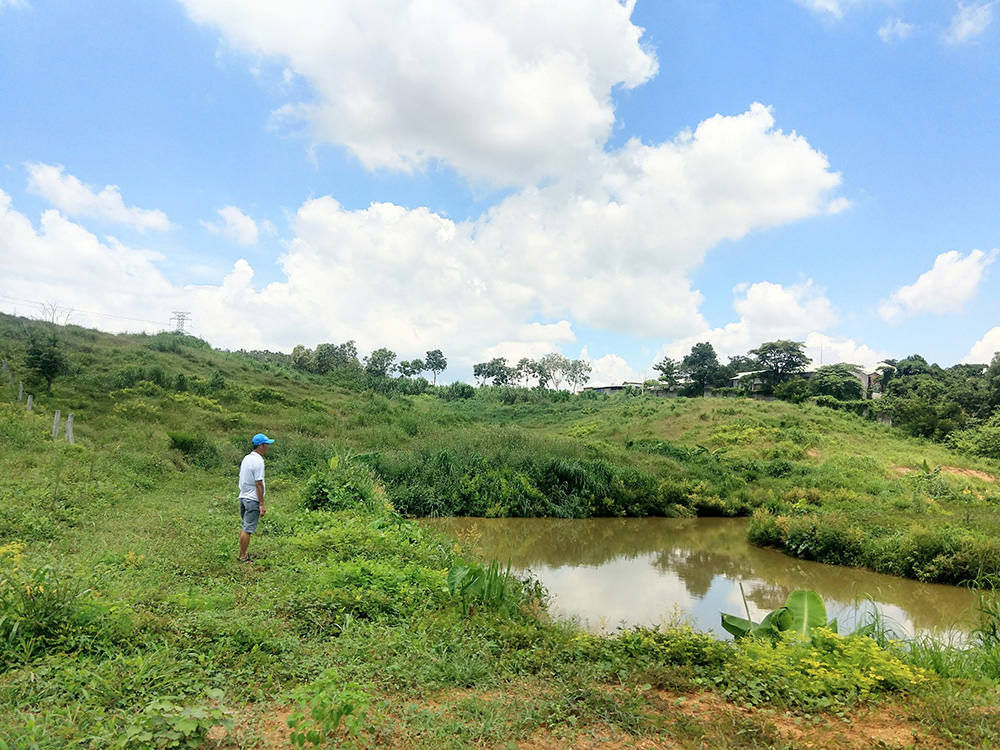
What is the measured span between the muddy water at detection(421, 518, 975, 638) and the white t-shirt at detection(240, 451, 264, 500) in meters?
4.36

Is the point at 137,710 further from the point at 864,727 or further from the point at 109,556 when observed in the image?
the point at 864,727

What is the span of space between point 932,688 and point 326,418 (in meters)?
24.7

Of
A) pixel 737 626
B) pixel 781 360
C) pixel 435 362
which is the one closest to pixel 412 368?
pixel 435 362

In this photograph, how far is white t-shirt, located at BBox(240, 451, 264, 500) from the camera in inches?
282

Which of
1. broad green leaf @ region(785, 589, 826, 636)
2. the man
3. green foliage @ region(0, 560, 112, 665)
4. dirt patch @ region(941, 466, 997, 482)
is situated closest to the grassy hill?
green foliage @ region(0, 560, 112, 665)

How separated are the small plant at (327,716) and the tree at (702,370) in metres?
51.5

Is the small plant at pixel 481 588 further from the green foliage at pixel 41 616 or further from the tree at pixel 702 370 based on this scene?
the tree at pixel 702 370

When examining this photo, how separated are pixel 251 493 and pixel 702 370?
5086cm

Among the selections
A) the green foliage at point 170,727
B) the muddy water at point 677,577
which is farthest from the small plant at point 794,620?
the green foliage at point 170,727

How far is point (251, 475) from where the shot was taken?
719cm

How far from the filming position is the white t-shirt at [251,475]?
23.5 feet

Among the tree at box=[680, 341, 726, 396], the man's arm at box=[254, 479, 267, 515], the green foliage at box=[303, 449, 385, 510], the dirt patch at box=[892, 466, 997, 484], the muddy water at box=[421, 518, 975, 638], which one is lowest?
the muddy water at box=[421, 518, 975, 638]

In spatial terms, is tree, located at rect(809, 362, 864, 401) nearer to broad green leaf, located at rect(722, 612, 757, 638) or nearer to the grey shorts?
broad green leaf, located at rect(722, 612, 757, 638)

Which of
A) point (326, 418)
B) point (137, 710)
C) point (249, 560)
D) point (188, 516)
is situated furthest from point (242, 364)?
point (137, 710)
